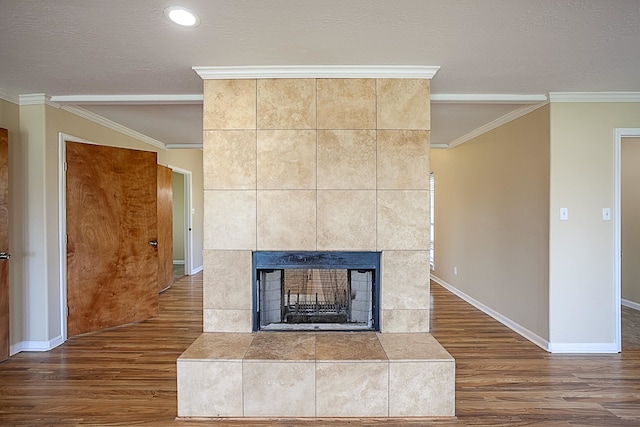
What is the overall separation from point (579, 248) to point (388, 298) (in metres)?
1.96

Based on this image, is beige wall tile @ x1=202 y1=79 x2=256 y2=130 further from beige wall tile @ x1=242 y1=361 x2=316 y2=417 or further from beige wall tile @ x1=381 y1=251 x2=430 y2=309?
beige wall tile @ x1=242 y1=361 x2=316 y2=417

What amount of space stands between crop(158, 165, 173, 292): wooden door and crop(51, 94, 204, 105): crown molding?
245 centimetres

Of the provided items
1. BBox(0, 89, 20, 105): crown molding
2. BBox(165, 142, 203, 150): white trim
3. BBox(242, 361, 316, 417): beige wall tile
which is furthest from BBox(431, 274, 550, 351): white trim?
BBox(0, 89, 20, 105): crown molding

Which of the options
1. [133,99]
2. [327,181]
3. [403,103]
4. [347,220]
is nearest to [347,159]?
[327,181]

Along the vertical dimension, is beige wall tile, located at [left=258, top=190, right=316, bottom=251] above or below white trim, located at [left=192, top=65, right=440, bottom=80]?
below

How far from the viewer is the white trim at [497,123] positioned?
350 cm

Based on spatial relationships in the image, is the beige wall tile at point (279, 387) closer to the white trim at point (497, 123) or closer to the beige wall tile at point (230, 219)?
the beige wall tile at point (230, 219)

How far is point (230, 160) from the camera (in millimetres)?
2670

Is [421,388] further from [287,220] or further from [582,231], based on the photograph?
[582,231]

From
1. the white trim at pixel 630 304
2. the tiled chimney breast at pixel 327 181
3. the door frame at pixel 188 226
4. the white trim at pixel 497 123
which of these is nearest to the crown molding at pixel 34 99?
the tiled chimney breast at pixel 327 181

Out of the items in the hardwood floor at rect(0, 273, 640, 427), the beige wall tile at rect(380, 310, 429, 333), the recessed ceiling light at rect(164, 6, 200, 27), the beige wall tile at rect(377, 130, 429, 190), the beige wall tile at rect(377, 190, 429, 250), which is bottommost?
the hardwood floor at rect(0, 273, 640, 427)

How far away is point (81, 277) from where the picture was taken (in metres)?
3.71

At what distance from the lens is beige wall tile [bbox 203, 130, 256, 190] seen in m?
2.66

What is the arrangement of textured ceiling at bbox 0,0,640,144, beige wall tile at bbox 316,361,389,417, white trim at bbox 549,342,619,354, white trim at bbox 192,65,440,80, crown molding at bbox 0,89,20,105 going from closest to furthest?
1. textured ceiling at bbox 0,0,640,144
2. beige wall tile at bbox 316,361,389,417
3. white trim at bbox 192,65,440,80
4. crown molding at bbox 0,89,20,105
5. white trim at bbox 549,342,619,354
